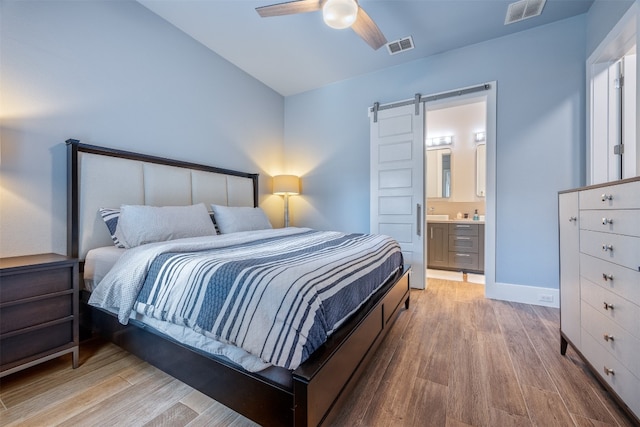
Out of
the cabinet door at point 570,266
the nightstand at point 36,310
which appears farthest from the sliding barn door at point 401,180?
the nightstand at point 36,310

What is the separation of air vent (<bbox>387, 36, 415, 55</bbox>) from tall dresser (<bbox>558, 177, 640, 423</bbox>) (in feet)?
7.43

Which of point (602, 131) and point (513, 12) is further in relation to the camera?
point (513, 12)

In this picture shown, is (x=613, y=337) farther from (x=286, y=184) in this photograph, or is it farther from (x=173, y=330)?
(x=286, y=184)

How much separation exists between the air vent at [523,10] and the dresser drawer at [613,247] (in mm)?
2244

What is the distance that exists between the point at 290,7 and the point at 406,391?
2.67 meters

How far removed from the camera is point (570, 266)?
1.67 meters

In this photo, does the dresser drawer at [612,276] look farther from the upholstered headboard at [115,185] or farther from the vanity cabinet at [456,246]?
the upholstered headboard at [115,185]

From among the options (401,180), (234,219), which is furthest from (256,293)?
(401,180)

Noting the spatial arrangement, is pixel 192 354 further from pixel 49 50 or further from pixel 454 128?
pixel 454 128

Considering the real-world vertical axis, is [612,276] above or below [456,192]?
below

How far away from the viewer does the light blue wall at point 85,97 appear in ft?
5.83

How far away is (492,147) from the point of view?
9.66 feet

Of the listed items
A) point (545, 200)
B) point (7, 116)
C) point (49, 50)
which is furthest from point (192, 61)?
point (545, 200)

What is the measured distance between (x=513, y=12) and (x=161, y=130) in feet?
12.0
